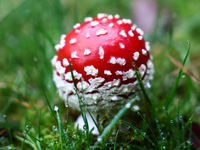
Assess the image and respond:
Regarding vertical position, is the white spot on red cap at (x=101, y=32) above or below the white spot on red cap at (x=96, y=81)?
above

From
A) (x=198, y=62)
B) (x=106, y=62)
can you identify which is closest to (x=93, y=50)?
(x=106, y=62)

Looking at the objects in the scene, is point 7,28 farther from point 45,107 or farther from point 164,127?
point 164,127

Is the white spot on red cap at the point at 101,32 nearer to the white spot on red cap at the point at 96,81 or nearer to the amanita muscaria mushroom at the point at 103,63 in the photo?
the amanita muscaria mushroom at the point at 103,63

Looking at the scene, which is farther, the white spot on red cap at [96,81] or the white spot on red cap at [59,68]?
the white spot on red cap at [59,68]

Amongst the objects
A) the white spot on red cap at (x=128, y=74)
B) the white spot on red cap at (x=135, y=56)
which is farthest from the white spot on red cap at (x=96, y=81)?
the white spot on red cap at (x=135, y=56)

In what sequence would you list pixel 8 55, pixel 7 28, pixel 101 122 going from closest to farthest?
pixel 101 122 → pixel 8 55 → pixel 7 28

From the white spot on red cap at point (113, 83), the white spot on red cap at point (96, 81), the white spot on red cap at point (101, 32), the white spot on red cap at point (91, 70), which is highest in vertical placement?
the white spot on red cap at point (101, 32)

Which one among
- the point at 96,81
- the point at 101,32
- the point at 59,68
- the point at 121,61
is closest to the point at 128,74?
the point at 121,61
